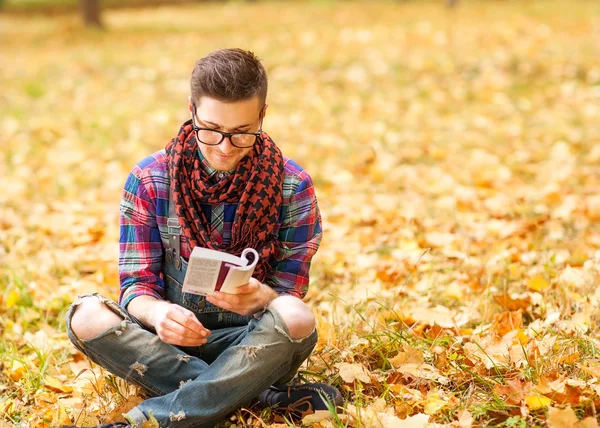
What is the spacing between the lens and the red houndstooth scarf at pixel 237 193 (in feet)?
7.72

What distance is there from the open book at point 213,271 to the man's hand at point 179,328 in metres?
0.10

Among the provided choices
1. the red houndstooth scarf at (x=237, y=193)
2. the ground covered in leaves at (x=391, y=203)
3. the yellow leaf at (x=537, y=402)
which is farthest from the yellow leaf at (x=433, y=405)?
the red houndstooth scarf at (x=237, y=193)

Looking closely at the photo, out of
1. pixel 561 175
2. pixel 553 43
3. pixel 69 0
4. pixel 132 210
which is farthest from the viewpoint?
pixel 69 0

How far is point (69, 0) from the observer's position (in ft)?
64.7

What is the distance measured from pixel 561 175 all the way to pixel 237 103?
3.16m

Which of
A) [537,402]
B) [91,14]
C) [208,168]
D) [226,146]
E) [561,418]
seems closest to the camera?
[561,418]

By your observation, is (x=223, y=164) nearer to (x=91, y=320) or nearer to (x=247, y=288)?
(x=247, y=288)

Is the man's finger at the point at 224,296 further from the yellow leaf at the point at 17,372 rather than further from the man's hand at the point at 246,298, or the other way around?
the yellow leaf at the point at 17,372

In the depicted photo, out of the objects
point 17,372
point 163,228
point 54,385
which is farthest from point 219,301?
point 17,372

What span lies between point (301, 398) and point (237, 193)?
0.65 m

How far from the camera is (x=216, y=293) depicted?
224 centimetres

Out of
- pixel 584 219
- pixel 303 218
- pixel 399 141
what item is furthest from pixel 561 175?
pixel 303 218

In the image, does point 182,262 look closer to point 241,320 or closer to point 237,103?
point 241,320

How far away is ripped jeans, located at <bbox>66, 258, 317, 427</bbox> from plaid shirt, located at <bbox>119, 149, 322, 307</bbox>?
0.47 feet
